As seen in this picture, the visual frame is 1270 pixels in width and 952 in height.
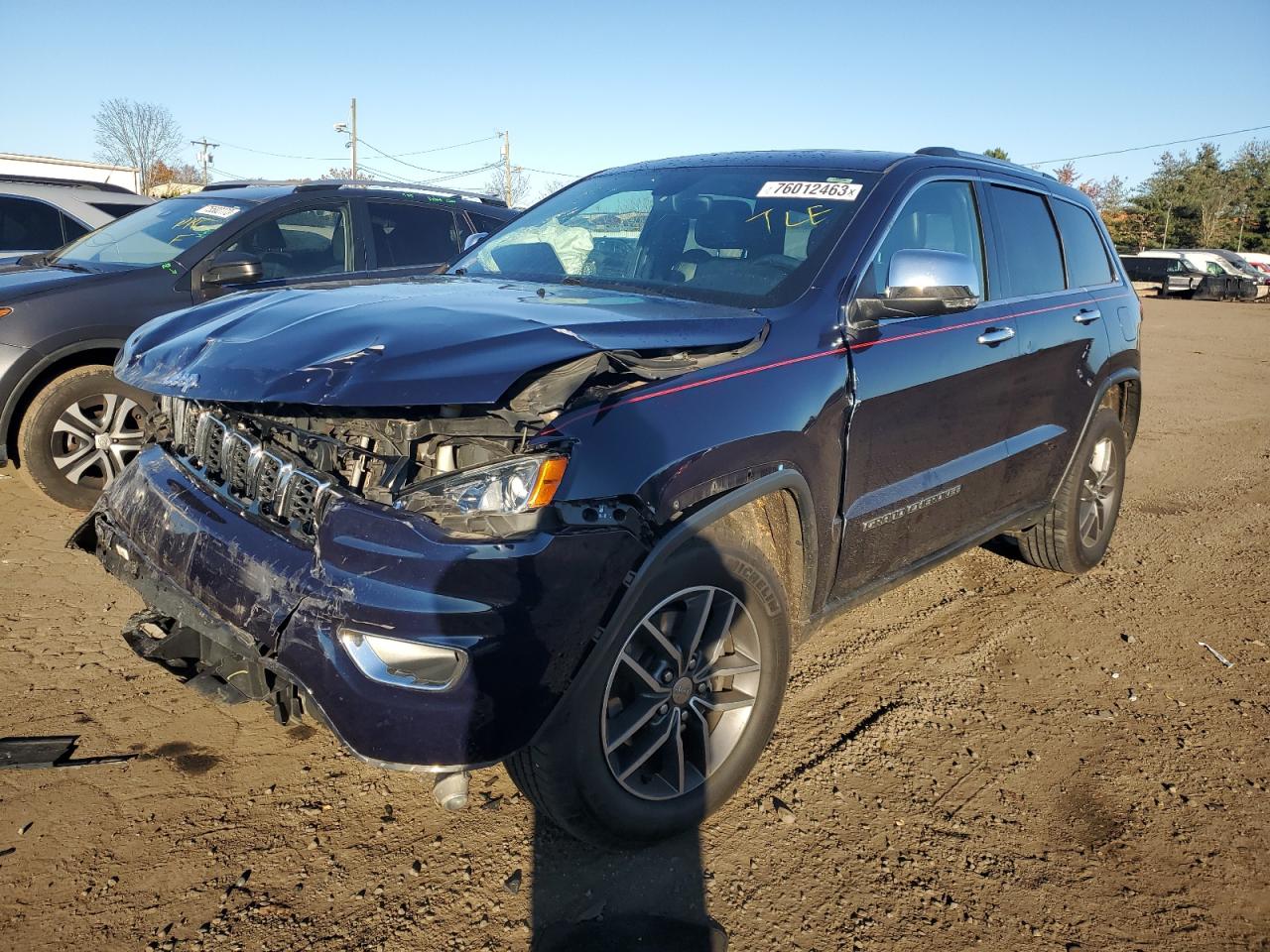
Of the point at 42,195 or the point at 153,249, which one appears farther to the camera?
the point at 42,195

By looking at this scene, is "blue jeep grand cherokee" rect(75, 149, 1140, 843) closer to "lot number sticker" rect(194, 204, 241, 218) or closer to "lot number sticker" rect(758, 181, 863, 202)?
"lot number sticker" rect(758, 181, 863, 202)

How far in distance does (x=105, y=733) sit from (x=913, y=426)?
9.63 feet

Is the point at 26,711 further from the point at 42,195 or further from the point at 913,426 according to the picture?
the point at 42,195

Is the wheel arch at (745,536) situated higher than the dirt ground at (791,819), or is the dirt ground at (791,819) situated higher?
the wheel arch at (745,536)

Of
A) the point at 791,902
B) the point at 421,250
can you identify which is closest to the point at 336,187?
the point at 421,250

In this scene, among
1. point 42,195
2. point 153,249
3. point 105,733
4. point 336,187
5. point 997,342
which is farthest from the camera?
point 42,195

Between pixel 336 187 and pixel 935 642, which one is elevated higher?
pixel 336 187

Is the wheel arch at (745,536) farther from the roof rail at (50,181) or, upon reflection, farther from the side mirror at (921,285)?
the roof rail at (50,181)

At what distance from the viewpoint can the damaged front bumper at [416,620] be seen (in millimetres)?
2082

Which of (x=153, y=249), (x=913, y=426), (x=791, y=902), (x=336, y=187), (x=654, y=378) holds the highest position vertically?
(x=336, y=187)

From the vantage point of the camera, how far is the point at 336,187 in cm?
630

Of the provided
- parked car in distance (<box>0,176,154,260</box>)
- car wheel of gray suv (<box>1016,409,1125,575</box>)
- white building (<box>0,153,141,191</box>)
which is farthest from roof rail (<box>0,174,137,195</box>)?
white building (<box>0,153,141,191</box>)

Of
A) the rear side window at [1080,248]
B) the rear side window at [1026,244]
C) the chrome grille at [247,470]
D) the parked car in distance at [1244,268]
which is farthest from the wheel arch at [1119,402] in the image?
the parked car in distance at [1244,268]

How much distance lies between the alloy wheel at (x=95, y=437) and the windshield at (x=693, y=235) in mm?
2536
